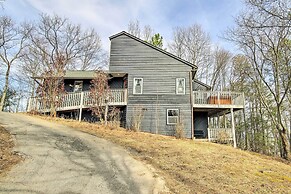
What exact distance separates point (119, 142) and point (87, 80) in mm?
10812

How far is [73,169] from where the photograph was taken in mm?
6984

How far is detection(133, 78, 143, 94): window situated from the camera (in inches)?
722

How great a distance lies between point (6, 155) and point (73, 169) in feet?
7.54

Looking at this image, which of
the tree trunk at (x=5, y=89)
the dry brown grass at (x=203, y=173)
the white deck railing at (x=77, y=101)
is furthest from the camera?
the tree trunk at (x=5, y=89)

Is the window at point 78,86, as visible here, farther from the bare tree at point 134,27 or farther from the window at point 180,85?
the bare tree at point 134,27

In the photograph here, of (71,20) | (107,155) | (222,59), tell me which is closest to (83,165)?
(107,155)

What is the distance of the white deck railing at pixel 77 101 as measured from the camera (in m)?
17.8

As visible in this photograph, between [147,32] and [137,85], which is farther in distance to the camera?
[147,32]

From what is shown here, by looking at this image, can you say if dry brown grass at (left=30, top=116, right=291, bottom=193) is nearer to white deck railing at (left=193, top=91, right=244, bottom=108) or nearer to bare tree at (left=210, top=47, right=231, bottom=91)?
white deck railing at (left=193, top=91, right=244, bottom=108)

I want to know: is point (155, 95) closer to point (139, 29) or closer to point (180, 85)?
point (180, 85)

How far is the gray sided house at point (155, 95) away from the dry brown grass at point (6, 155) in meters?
8.74

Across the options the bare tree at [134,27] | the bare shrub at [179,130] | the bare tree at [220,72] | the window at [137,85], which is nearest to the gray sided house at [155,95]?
the window at [137,85]

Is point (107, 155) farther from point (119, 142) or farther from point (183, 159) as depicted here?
point (183, 159)

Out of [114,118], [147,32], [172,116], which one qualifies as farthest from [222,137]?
[147,32]
